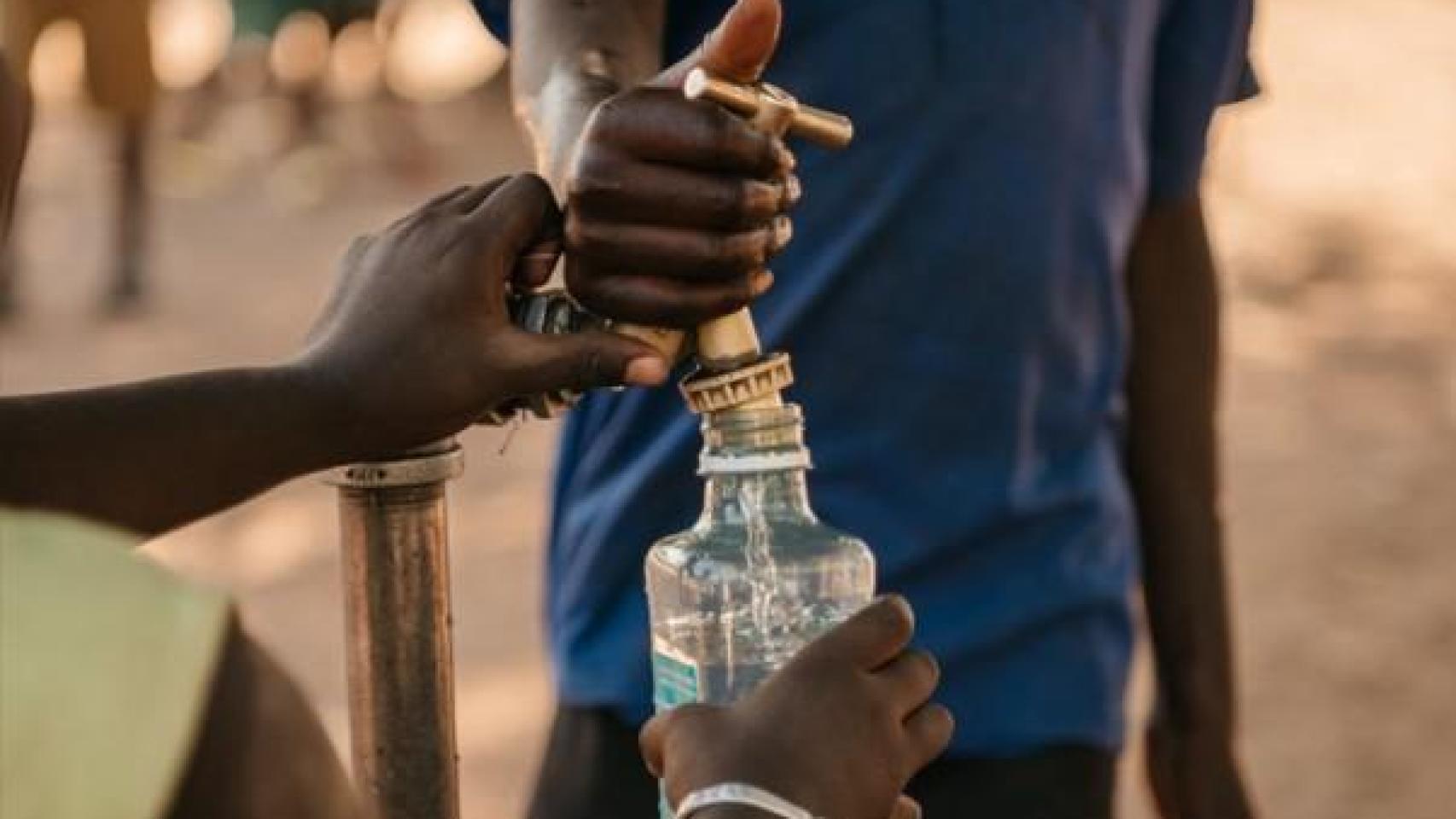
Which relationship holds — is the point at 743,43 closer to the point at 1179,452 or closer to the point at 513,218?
the point at 513,218

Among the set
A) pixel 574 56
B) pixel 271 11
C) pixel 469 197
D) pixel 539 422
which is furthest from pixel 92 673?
pixel 271 11

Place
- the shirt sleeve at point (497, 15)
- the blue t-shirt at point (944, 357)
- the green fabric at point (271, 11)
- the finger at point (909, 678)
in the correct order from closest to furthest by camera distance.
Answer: the finger at point (909, 678)
the blue t-shirt at point (944, 357)
the shirt sleeve at point (497, 15)
the green fabric at point (271, 11)

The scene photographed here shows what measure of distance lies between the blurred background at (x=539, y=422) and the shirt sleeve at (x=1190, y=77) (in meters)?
0.91

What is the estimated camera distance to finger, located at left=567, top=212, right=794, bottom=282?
1765 millimetres

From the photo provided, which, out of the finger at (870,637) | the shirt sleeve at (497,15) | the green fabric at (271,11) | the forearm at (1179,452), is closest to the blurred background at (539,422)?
the green fabric at (271,11)

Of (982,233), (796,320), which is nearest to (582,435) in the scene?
(796,320)

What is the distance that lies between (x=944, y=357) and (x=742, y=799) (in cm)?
82

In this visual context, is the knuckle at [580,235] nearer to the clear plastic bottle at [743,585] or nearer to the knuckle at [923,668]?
the clear plastic bottle at [743,585]

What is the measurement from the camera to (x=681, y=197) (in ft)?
5.77

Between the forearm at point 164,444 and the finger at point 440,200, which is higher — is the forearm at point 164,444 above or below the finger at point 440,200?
below

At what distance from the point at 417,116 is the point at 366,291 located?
426 inches

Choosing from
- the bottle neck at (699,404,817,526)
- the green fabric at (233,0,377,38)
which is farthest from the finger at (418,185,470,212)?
the green fabric at (233,0,377,38)

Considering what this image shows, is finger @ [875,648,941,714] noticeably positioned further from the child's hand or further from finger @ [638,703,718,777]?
the child's hand

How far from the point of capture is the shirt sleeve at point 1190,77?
2602 mm
